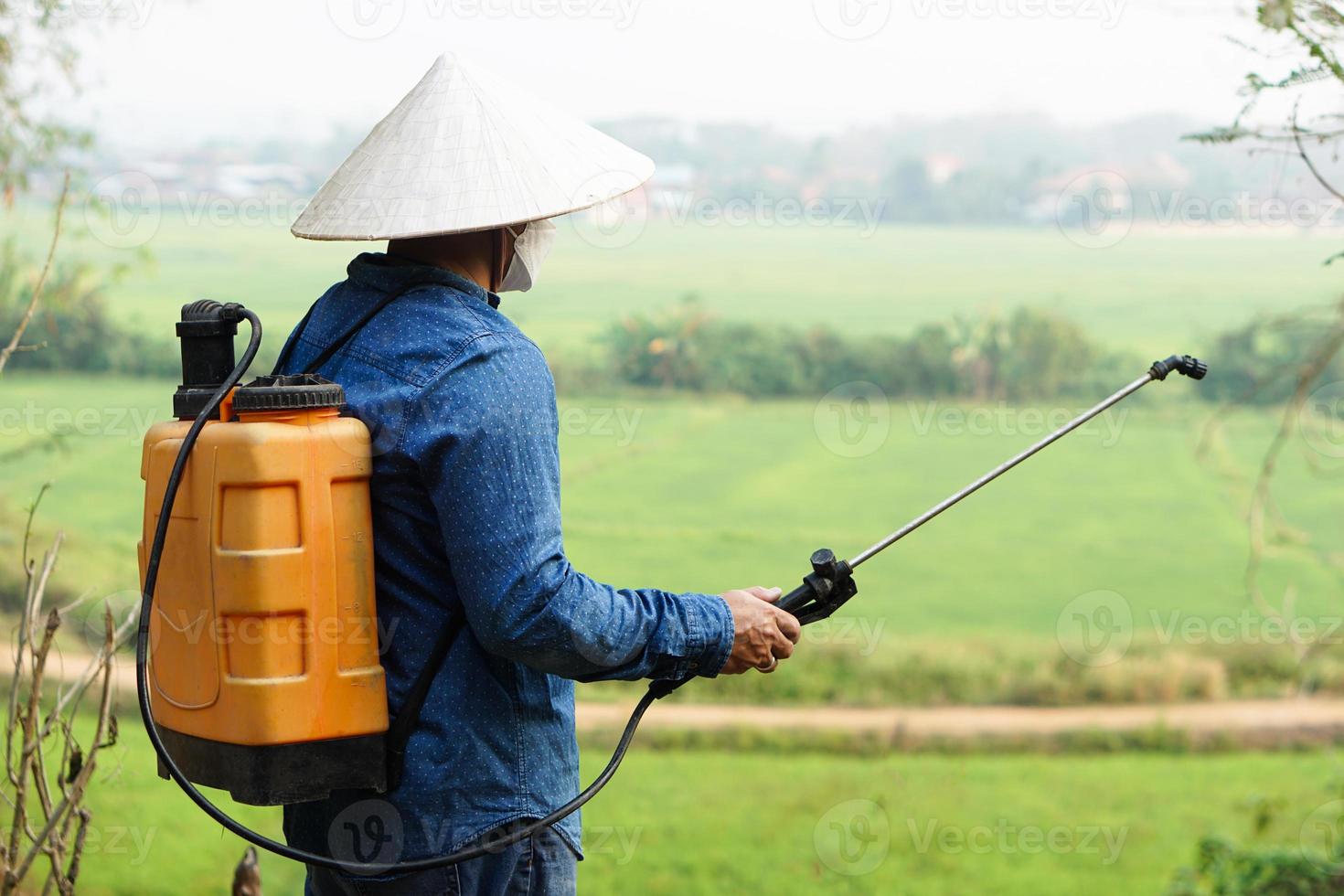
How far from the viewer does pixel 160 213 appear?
19.7 ft

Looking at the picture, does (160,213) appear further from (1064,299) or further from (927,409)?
(1064,299)

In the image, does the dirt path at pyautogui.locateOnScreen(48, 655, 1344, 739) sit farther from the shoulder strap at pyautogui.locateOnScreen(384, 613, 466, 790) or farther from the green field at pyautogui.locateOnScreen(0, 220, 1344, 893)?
the shoulder strap at pyautogui.locateOnScreen(384, 613, 466, 790)

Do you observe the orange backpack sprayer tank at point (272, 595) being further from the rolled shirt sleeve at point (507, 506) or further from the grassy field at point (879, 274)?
the grassy field at point (879, 274)

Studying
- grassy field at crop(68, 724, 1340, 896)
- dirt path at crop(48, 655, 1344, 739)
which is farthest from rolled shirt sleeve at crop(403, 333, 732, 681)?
dirt path at crop(48, 655, 1344, 739)

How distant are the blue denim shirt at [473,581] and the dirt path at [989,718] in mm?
4074

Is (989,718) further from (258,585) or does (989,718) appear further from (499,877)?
(258,585)

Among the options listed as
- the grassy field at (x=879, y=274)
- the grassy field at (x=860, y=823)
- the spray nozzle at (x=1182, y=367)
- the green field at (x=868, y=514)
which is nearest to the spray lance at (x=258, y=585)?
the spray nozzle at (x=1182, y=367)

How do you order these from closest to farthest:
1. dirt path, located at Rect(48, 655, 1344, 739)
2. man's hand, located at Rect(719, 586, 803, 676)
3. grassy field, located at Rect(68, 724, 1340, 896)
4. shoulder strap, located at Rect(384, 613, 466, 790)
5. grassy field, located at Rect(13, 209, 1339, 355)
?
shoulder strap, located at Rect(384, 613, 466, 790)
man's hand, located at Rect(719, 586, 803, 676)
grassy field, located at Rect(68, 724, 1340, 896)
dirt path, located at Rect(48, 655, 1344, 739)
grassy field, located at Rect(13, 209, 1339, 355)

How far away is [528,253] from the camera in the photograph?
172 cm

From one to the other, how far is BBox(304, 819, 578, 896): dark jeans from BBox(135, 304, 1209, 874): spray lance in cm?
3

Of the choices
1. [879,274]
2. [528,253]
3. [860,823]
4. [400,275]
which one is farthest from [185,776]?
[879,274]

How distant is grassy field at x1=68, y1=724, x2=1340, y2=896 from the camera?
447 cm

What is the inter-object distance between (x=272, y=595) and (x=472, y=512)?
0.22 meters

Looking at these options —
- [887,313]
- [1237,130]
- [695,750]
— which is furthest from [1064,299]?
[1237,130]
